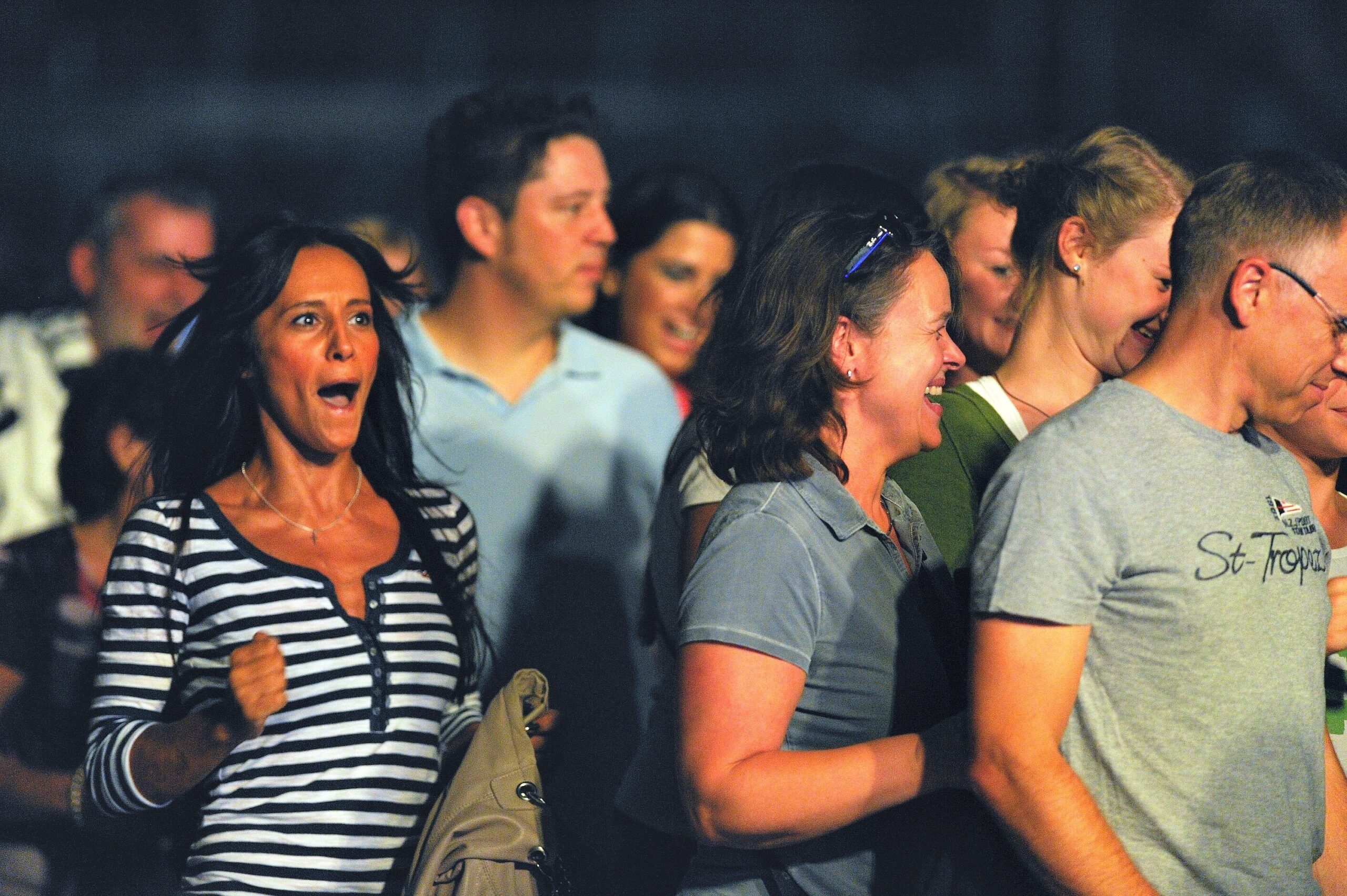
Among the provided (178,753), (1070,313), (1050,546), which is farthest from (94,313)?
(1050,546)

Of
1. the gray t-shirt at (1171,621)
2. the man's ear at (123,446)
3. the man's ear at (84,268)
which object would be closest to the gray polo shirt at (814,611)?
the gray t-shirt at (1171,621)

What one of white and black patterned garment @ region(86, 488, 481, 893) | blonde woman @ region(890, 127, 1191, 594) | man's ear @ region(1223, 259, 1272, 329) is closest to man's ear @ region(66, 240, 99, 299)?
white and black patterned garment @ region(86, 488, 481, 893)

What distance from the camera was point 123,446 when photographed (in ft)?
10.1

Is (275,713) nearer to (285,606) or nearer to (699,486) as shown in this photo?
(285,606)

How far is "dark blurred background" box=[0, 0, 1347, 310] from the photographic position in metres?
8.83

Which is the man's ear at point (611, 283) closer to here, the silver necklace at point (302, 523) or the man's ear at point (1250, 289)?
the silver necklace at point (302, 523)

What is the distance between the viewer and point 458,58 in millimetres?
9680

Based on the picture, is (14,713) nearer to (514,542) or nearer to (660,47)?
(514,542)

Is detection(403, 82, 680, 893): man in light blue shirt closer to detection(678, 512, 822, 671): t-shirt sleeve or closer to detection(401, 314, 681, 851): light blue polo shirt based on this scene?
detection(401, 314, 681, 851): light blue polo shirt

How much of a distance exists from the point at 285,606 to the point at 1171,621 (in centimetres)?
134

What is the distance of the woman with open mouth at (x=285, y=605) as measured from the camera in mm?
2070

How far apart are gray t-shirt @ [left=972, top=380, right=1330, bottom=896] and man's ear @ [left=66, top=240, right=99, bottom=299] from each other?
327cm

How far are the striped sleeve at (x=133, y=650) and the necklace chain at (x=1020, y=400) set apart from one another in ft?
4.52

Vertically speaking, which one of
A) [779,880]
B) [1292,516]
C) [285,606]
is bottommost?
[779,880]
